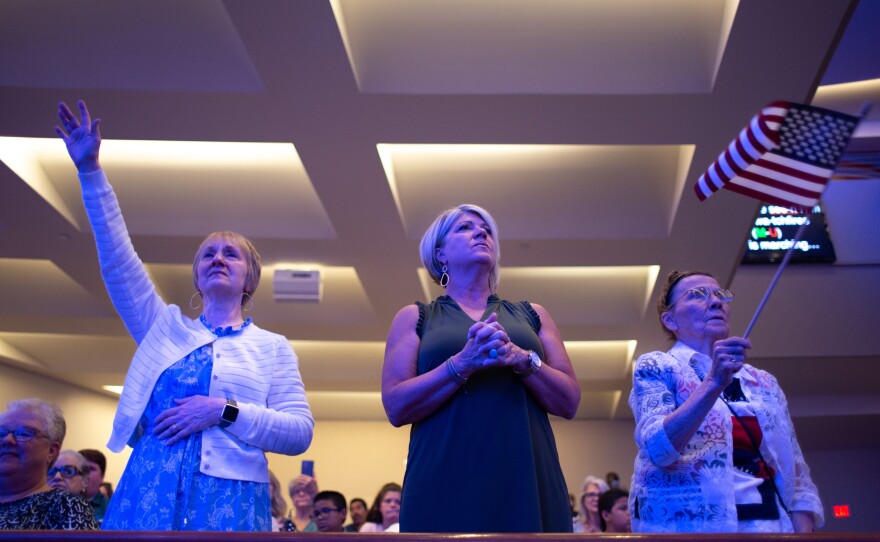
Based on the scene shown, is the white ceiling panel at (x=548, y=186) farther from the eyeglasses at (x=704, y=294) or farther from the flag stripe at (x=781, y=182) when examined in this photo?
→ the flag stripe at (x=781, y=182)

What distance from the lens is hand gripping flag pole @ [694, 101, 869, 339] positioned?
1824 mm

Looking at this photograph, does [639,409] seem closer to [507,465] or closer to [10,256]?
[507,465]

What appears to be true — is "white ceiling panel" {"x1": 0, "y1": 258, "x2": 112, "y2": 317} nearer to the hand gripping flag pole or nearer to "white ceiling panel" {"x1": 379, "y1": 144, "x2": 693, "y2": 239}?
"white ceiling panel" {"x1": 379, "y1": 144, "x2": 693, "y2": 239}

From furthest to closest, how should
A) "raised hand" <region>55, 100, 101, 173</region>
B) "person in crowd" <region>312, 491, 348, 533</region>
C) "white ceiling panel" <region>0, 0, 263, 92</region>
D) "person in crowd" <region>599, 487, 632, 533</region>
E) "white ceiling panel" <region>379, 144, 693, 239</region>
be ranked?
"white ceiling panel" <region>379, 144, 693, 239</region>, "person in crowd" <region>599, 487, 632, 533</region>, "person in crowd" <region>312, 491, 348, 533</region>, "white ceiling panel" <region>0, 0, 263, 92</region>, "raised hand" <region>55, 100, 101, 173</region>

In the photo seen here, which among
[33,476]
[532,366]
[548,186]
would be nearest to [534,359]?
[532,366]

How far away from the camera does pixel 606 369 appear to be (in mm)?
9531

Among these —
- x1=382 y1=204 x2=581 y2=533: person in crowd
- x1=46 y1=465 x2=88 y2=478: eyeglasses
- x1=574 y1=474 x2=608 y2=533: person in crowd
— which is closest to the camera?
x1=382 y1=204 x2=581 y2=533: person in crowd

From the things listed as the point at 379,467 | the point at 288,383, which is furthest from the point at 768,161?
the point at 379,467

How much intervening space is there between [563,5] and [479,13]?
466 mm

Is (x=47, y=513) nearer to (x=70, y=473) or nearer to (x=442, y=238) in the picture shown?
(x=442, y=238)

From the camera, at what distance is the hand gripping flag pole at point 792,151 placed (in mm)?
1824

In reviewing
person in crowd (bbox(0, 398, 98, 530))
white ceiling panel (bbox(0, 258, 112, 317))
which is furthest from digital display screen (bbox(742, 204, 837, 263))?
person in crowd (bbox(0, 398, 98, 530))

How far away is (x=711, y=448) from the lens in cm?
189

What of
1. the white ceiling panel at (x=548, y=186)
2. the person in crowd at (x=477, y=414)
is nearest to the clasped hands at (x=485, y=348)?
the person in crowd at (x=477, y=414)
